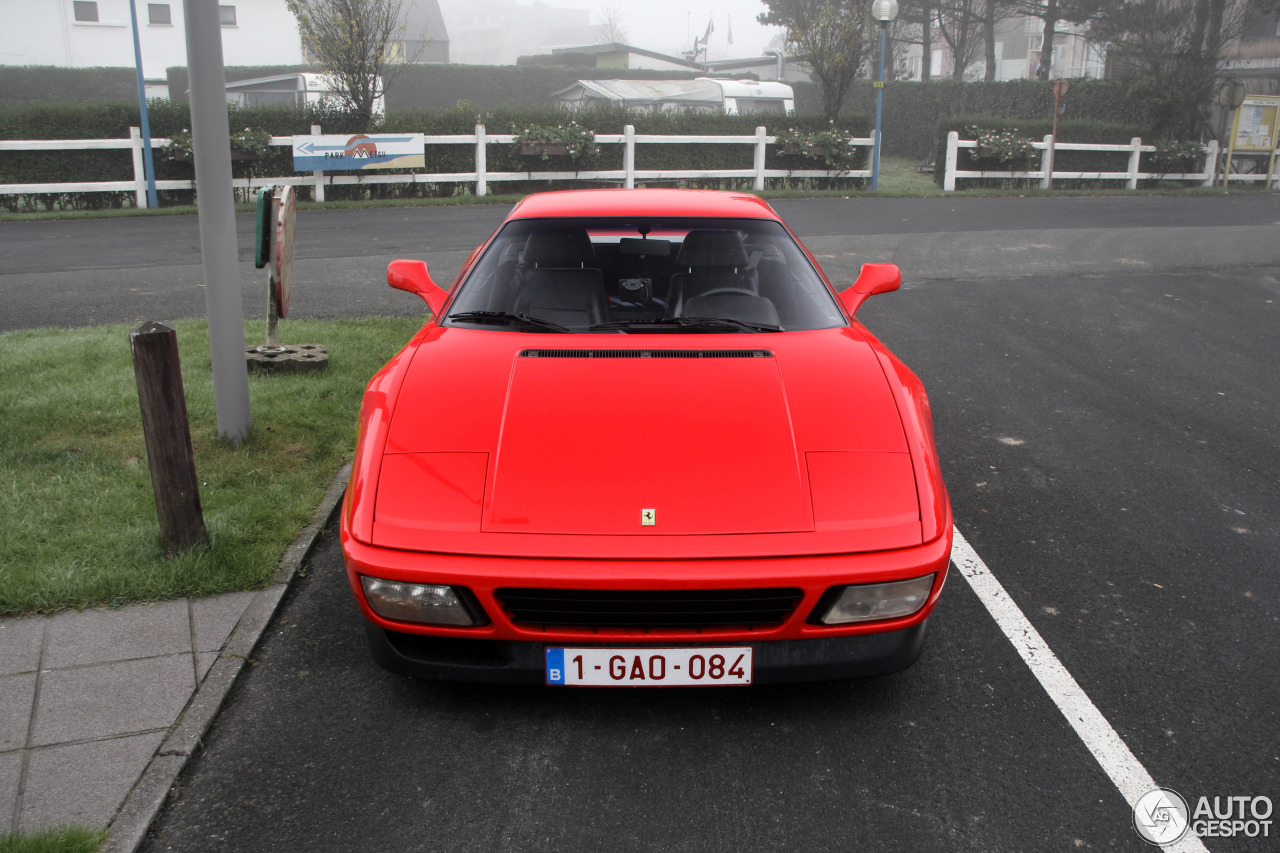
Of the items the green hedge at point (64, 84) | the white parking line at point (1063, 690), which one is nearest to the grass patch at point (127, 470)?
the white parking line at point (1063, 690)

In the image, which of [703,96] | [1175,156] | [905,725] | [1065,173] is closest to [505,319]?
[905,725]

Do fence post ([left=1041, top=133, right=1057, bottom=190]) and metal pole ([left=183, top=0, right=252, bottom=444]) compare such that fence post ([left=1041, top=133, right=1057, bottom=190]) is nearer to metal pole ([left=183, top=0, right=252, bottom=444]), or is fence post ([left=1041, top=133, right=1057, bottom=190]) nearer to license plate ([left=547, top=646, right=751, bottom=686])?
metal pole ([left=183, top=0, right=252, bottom=444])

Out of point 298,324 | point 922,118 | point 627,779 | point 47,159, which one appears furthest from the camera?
point 922,118

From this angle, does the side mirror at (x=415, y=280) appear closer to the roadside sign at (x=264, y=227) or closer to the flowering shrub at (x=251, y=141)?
the roadside sign at (x=264, y=227)

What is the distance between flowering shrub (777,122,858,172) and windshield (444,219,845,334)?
1711 cm

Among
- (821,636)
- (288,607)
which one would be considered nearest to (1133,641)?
(821,636)

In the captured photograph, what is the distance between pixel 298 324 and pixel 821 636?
6027mm

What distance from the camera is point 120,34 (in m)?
40.8

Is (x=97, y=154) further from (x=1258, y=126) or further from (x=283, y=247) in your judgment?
(x=1258, y=126)

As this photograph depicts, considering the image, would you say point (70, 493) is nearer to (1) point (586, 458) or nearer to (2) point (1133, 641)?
(1) point (586, 458)

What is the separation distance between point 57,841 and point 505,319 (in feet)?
6.91

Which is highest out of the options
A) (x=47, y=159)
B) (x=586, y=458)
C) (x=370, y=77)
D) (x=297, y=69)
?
(x=297, y=69)

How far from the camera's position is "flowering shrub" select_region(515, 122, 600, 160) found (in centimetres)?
1864

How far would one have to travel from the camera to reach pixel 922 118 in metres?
33.2
